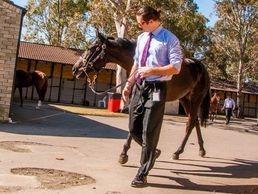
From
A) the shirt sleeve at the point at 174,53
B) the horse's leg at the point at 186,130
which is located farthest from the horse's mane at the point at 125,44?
the horse's leg at the point at 186,130

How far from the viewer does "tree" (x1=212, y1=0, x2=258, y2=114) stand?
4559 centimetres

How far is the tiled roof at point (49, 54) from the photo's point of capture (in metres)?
37.9

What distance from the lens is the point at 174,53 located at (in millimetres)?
5875

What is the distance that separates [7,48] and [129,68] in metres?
7.24

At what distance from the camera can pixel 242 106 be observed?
51.8m

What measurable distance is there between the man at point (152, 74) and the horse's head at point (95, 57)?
189cm

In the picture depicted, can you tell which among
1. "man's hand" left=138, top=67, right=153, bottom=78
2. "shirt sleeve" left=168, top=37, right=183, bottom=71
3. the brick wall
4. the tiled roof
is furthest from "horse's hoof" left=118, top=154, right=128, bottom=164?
the tiled roof

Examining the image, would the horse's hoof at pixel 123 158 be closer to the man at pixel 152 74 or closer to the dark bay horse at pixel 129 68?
the dark bay horse at pixel 129 68

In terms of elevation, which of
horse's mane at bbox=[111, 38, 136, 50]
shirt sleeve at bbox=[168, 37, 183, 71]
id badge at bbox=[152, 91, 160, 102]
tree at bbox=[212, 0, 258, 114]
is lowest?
id badge at bbox=[152, 91, 160, 102]

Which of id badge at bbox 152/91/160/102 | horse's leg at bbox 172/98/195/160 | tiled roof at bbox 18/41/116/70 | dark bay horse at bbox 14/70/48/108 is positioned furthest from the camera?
tiled roof at bbox 18/41/116/70

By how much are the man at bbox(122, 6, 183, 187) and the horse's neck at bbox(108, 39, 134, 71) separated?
1.79 metres

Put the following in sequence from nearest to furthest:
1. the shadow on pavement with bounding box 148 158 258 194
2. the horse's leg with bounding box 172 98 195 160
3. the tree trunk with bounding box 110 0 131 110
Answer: the shadow on pavement with bounding box 148 158 258 194 → the horse's leg with bounding box 172 98 195 160 → the tree trunk with bounding box 110 0 131 110

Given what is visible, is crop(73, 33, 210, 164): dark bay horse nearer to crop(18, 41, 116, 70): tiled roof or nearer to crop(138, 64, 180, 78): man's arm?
crop(138, 64, 180, 78): man's arm

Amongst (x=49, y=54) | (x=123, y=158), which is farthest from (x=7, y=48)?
(x=49, y=54)
